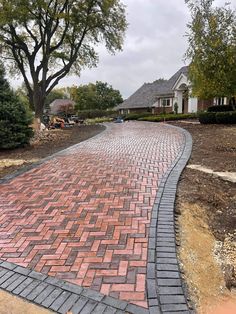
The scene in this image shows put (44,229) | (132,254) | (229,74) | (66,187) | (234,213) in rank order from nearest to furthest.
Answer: (132,254), (44,229), (234,213), (66,187), (229,74)

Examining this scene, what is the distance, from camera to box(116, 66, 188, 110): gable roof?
129ft

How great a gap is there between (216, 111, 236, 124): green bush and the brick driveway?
38.5 ft

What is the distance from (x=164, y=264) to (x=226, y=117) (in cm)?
1673

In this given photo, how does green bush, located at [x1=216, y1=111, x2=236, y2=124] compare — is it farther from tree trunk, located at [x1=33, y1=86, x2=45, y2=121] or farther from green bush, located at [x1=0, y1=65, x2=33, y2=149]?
tree trunk, located at [x1=33, y1=86, x2=45, y2=121]

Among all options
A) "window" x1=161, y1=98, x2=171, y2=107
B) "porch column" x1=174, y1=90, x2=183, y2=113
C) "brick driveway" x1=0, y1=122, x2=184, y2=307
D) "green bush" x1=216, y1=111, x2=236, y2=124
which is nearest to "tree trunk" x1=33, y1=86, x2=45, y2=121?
"green bush" x1=216, y1=111, x2=236, y2=124

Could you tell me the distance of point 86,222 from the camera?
14.7ft

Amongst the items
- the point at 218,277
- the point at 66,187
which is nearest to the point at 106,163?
the point at 66,187

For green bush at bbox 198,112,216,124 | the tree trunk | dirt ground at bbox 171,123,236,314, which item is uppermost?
the tree trunk

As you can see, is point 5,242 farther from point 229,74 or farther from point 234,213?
point 229,74

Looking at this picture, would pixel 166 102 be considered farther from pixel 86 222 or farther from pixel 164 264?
pixel 164 264

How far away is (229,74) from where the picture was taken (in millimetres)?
16781

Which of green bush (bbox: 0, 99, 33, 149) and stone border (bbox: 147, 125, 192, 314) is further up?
green bush (bbox: 0, 99, 33, 149)

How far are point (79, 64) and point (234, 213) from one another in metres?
25.9

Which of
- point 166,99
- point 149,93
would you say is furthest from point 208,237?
point 149,93
